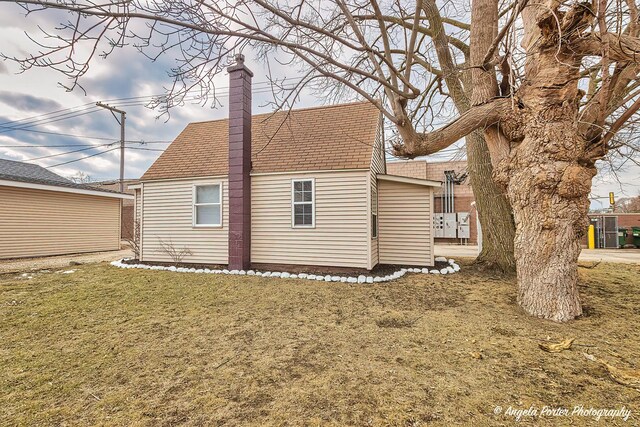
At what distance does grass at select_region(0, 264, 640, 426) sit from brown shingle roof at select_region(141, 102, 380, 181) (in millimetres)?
4032

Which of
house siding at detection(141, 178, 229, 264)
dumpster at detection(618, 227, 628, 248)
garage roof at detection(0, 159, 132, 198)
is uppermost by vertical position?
garage roof at detection(0, 159, 132, 198)

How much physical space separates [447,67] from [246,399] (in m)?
7.83

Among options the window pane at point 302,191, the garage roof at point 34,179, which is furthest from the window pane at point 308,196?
the garage roof at point 34,179

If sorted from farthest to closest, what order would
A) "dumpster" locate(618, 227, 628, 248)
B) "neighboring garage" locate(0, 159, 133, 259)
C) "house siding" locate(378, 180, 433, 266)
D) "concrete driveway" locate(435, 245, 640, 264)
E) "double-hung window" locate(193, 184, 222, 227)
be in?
"dumpster" locate(618, 227, 628, 248), "neighboring garage" locate(0, 159, 133, 259), "concrete driveway" locate(435, 245, 640, 264), "double-hung window" locate(193, 184, 222, 227), "house siding" locate(378, 180, 433, 266)

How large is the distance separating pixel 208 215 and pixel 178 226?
1064 mm

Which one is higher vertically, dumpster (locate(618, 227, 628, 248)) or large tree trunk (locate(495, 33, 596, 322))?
large tree trunk (locate(495, 33, 596, 322))

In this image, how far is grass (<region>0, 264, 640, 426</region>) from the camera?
212cm

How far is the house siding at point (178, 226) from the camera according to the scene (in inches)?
335

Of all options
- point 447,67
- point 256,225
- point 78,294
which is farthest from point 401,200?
point 78,294

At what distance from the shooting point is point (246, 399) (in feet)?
7.41

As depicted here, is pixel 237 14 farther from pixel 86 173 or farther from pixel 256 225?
pixel 86 173

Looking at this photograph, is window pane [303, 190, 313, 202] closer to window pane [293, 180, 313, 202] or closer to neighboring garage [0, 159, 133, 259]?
window pane [293, 180, 313, 202]

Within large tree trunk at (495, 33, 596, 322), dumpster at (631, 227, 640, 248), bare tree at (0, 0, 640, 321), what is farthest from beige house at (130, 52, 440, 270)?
dumpster at (631, 227, 640, 248)

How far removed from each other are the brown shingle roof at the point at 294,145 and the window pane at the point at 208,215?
104cm
